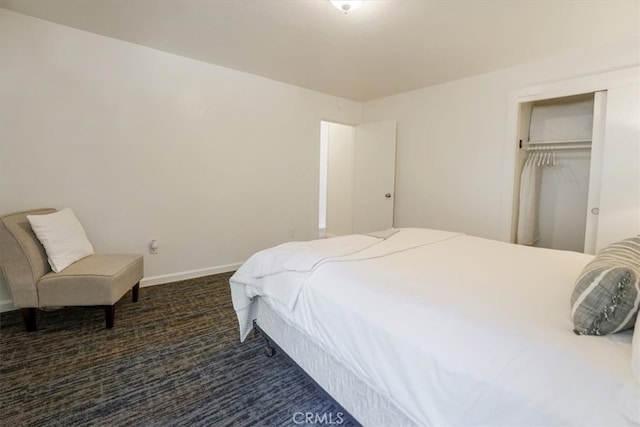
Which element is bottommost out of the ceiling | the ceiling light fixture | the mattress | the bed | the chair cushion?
the mattress

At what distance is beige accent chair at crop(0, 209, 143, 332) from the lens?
6.82ft

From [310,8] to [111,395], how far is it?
2.80 meters

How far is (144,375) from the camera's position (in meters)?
1.73

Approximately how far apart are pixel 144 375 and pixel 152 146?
225 cm

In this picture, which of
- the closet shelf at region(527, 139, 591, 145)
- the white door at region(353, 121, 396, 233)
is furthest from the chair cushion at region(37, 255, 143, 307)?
the closet shelf at region(527, 139, 591, 145)

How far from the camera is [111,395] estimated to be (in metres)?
1.56

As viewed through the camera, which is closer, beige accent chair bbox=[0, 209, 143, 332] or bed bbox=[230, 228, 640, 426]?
bed bbox=[230, 228, 640, 426]

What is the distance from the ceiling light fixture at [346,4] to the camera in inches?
81.3

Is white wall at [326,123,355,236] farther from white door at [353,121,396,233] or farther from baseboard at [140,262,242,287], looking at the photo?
baseboard at [140,262,242,287]

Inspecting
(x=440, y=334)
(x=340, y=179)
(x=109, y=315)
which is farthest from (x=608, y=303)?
(x=340, y=179)

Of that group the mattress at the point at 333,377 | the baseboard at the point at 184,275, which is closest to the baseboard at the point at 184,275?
the baseboard at the point at 184,275

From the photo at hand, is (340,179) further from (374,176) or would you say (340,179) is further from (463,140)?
(463,140)

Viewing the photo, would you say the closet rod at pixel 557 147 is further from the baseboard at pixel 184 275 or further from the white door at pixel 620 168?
the baseboard at pixel 184 275

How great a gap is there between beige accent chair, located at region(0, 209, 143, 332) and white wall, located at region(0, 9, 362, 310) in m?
0.59
